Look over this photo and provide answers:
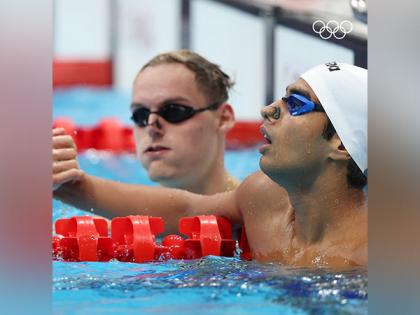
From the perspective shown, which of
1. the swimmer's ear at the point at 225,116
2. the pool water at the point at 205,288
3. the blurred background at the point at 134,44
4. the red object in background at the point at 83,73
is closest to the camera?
the pool water at the point at 205,288

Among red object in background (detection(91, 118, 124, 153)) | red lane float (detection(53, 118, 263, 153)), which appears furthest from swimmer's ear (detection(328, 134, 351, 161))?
red object in background (detection(91, 118, 124, 153))

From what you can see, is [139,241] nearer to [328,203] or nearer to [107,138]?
[328,203]

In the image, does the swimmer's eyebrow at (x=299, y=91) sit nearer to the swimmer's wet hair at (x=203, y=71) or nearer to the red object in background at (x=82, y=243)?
the red object in background at (x=82, y=243)

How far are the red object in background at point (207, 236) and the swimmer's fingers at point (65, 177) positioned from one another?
38 cm

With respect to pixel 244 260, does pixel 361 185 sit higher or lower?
higher

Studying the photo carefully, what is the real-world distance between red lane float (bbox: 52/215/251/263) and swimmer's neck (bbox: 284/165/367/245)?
32cm

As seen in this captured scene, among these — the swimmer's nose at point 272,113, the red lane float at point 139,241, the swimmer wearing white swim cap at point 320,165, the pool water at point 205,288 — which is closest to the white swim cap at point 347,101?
the swimmer wearing white swim cap at point 320,165

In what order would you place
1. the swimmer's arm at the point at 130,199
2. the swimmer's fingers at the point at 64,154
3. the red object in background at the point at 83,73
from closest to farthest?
Answer: the swimmer's fingers at the point at 64,154 → the swimmer's arm at the point at 130,199 → the red object in background at the point at 83,73

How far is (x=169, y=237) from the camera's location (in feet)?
9.75

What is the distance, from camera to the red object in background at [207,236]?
2842 millimetres
